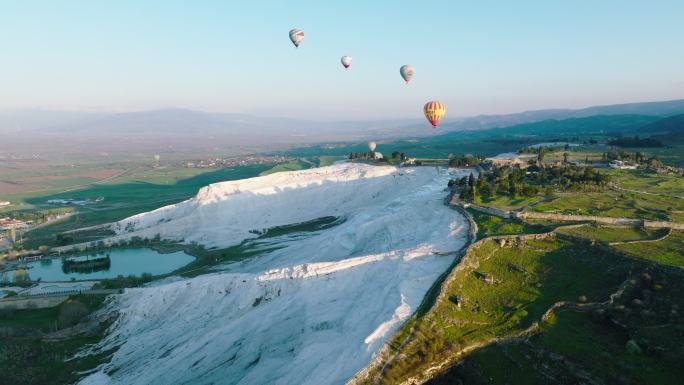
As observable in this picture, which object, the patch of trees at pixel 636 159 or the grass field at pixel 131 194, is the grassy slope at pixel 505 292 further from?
the grass field at pixel 131 194

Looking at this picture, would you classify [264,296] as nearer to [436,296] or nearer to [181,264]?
[436,296]

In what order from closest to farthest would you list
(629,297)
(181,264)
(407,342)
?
(407,342), (629,297), (181,264)

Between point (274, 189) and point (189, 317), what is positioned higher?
point (274, 189)

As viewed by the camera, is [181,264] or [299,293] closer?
[299,293]

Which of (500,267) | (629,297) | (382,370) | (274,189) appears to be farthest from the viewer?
(274,189)

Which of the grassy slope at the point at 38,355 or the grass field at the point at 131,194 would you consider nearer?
the grassy slope at the point at 38,355

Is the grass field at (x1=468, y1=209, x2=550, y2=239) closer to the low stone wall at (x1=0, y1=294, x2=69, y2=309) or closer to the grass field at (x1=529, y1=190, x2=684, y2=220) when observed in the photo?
the grass field at (x1=529, y1=190, x2=684, y2=220)

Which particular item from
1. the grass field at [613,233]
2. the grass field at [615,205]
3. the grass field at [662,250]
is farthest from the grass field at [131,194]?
the grass field at [662,250]

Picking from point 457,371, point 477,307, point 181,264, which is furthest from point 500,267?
point 181,264

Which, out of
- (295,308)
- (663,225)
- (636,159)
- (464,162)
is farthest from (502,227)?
(636,159)
